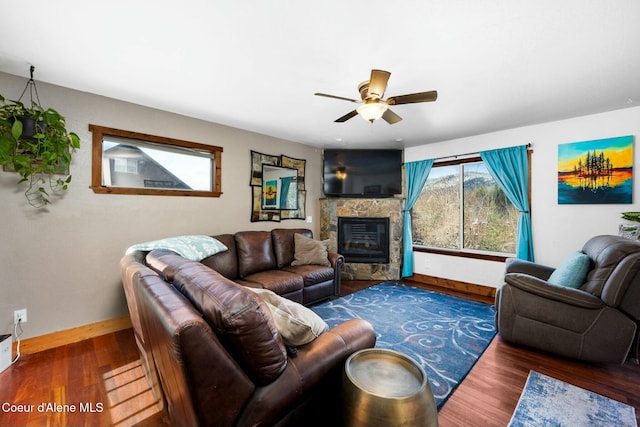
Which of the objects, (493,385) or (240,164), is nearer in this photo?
(493,385)

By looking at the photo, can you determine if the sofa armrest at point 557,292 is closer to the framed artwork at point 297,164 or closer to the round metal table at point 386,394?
the round metal table at point 386,394

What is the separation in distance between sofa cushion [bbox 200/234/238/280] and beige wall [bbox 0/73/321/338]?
456 millimetres

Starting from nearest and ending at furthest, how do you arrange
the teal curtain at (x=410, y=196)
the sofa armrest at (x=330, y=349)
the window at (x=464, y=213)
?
the sofa armrest at (x=330, y=349) < the window at (x=464, y=213) < the teal curtain at (x=410, y=196)

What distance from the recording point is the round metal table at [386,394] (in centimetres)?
104

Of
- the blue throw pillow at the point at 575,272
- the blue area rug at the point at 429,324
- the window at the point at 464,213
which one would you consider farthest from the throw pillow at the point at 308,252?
the blue throw pillow at the point at 575,272

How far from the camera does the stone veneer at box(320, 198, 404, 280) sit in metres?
4.76

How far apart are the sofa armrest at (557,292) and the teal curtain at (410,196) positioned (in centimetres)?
234

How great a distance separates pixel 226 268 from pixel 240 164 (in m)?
1.59

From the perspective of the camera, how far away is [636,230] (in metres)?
2.76

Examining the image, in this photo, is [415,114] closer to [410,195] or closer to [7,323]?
[410,195]

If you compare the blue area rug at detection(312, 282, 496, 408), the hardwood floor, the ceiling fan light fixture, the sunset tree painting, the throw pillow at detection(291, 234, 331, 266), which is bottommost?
the hardwood floor

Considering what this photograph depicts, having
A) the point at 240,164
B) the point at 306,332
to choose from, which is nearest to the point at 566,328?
the point at 306,332

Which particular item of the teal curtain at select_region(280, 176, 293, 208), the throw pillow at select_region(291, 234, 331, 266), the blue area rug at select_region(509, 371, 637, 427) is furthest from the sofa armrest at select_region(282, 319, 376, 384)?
the teal curtain at select_region(280, 176, 293, 208)

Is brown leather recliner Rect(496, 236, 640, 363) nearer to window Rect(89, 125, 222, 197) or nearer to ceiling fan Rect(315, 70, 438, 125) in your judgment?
ceiling fan Rect(315, 70, 438, 125)
